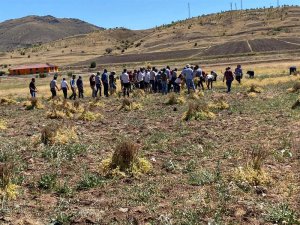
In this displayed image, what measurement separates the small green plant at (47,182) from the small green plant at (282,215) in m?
4.02

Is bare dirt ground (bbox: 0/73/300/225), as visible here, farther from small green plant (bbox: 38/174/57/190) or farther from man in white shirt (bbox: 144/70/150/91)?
man in white shirt (bbox: 144/70/150/91)

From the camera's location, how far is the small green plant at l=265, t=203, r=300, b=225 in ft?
22.7

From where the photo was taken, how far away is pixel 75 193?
8.62 metres

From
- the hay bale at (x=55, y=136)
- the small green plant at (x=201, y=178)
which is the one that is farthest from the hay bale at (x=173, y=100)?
the small green plant at (x=201, y=178)

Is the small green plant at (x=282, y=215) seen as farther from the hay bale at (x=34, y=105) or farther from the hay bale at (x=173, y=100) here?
the hay bale at (x=34, y=105)

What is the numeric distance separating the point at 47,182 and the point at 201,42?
10373 cm

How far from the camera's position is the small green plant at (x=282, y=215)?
6.91m

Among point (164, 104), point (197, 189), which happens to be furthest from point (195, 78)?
point (197, 189)

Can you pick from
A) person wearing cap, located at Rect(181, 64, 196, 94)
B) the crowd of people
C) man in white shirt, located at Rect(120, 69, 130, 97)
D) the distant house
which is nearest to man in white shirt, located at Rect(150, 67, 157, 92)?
the crowd of people

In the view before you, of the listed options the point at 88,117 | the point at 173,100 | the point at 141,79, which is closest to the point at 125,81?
the point at 141,79

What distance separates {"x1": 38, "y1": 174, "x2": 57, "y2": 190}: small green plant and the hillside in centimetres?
6676

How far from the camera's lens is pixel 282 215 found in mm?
7039

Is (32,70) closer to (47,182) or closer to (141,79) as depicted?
(141,79)

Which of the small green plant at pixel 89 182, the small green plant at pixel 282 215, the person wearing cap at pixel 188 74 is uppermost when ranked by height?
the person wearing cap at pixel 188 74
